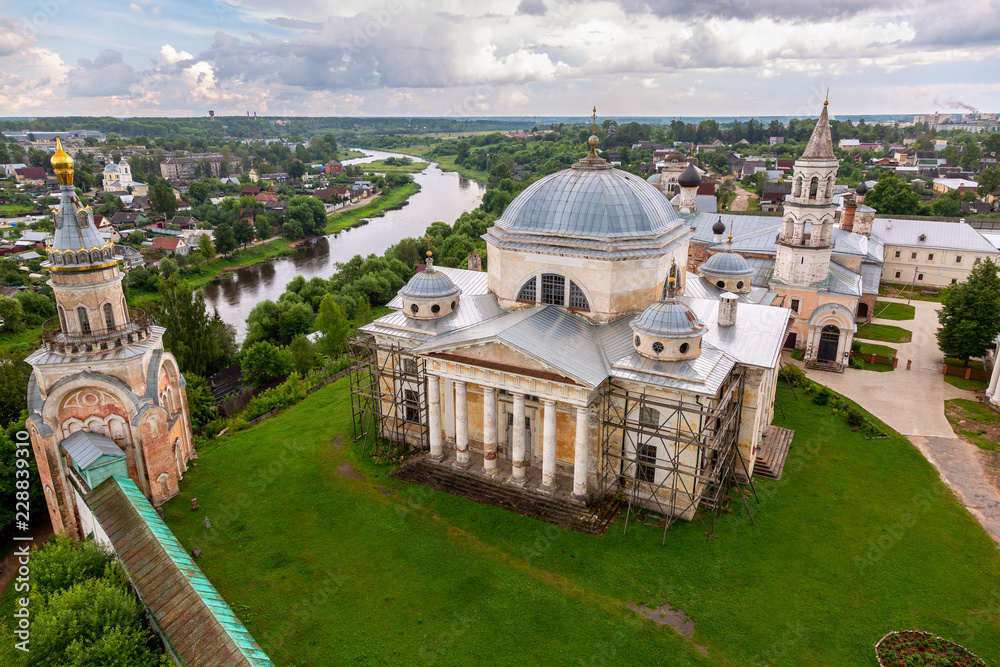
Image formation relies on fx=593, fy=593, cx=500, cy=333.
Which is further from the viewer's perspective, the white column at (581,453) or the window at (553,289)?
the window at (553,289)

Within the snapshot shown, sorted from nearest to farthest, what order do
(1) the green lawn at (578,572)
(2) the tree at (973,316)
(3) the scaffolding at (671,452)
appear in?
(1) the green lawn at (578,572), (3) the scaffolding at (671,452), (2) the tree at (973,316)

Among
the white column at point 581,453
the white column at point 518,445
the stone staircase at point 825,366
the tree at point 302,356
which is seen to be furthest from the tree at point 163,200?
the stone staircase at point 825,366

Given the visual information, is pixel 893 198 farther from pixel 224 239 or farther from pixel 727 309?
pixel 224 239

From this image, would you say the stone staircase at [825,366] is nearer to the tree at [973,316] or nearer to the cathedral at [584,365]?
the tree at [973,316]

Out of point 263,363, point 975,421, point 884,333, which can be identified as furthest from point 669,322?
point 884,333

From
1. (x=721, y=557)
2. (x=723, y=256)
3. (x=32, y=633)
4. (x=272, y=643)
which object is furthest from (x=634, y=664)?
(x=723, y=256)

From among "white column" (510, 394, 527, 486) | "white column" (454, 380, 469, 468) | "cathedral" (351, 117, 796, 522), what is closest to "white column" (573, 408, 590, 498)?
"cathedral" (351, 117, 796, 522)

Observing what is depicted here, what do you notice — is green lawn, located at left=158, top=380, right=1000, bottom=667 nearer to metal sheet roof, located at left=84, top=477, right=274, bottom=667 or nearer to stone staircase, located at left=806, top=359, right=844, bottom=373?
metal sheet roof, located at left=84, top=477, right=274, bottom=667
